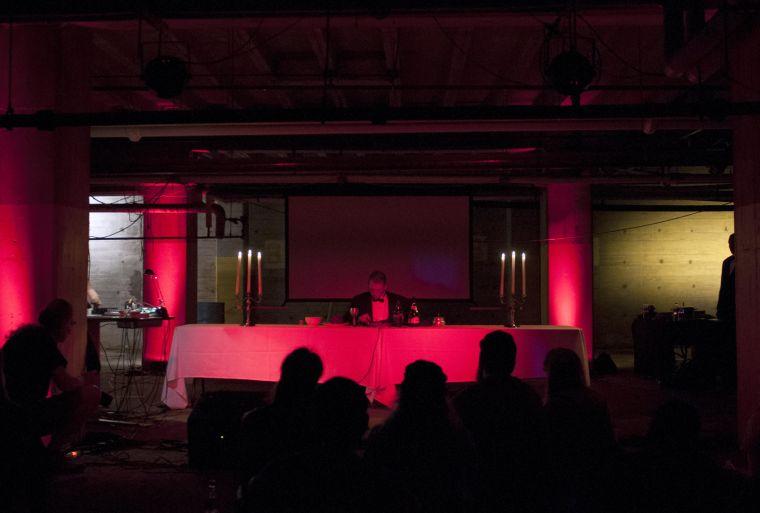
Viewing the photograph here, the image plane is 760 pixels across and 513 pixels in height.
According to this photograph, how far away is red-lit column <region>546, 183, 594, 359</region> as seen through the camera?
9.47 meters

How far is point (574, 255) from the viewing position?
9.52 m

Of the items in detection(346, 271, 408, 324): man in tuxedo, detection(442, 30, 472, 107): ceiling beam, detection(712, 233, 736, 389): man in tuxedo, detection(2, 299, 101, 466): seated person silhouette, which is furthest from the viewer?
detection(712, 233, 736, 389): man in tuxedo

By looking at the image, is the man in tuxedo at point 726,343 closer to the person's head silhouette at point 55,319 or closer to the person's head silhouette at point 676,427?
the person's head silhouette at point 676,427

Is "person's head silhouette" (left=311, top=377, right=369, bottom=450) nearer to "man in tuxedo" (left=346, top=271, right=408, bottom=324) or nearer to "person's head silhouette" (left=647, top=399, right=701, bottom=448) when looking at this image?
"person's head silhouette" (left=647, top=399, right=701, bottom=448)

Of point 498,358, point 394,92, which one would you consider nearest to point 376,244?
point 394,92

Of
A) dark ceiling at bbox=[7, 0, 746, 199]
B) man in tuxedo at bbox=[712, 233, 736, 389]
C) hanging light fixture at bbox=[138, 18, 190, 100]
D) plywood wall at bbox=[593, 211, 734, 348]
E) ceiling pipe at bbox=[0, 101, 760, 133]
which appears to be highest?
dark ceiling at bbox=[7, 0, 746, 199]

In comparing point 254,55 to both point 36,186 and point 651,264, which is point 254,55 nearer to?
point 36,186

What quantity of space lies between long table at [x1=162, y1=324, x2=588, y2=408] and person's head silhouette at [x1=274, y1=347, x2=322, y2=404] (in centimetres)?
346

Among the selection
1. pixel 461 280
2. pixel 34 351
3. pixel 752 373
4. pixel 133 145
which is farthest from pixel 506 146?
pixel 34 351

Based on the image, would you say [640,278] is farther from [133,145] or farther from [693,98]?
[133,145]

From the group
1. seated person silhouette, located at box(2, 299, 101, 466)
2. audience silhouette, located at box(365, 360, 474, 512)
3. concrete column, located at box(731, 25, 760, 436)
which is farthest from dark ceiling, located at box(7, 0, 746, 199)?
audience silhouette, located at box(365, 360, 474, 512)

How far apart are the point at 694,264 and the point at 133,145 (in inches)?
407

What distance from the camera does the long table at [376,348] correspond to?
5.94 metres

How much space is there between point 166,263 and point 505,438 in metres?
8.57
